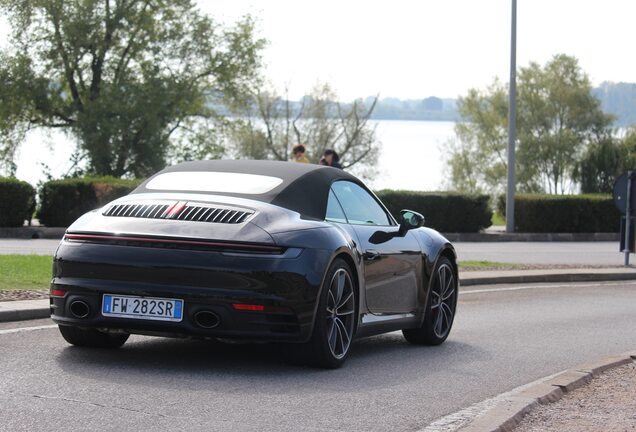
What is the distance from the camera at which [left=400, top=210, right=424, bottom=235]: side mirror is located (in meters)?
10.4

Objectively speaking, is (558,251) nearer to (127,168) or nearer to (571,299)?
(571,299)

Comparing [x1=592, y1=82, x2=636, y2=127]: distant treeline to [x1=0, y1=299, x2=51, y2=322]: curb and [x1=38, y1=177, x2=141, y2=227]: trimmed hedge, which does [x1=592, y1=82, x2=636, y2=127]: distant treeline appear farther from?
[x1=0, y1=299, x2=51, y2=322]: curb

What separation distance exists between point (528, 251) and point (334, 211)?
21.8 m

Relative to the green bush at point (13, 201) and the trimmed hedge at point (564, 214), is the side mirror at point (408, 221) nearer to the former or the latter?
the green bush at point (13, 201)

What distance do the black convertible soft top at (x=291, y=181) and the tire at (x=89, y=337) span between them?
106cm

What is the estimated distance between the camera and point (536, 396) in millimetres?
7918

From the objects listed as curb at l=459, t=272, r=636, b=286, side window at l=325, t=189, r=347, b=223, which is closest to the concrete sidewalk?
curb at l=459, t=272, r=636, b=286

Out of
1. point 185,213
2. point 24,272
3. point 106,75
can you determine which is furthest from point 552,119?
point 185,213

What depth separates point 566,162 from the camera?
8594cm

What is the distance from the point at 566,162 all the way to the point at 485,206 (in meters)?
50.0

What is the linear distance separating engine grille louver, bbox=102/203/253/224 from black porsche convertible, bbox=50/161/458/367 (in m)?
0.01

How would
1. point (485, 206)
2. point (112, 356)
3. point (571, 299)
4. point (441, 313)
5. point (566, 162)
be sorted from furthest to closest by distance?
point (566, 162)
point (485, 206)
point (571, 299)
point (441, 313)
point (112, 356)

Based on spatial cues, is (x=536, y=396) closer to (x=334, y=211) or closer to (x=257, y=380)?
(x=257, y=380)

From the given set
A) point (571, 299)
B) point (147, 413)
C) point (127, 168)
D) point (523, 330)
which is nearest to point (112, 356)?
point (147, 413)
